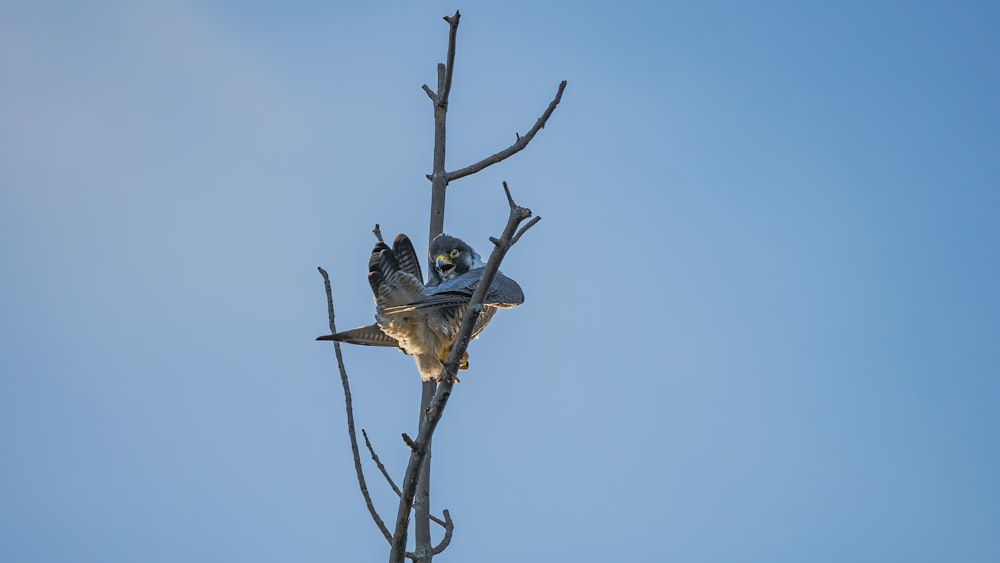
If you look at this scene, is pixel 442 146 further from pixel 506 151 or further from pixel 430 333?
pixel 430 333

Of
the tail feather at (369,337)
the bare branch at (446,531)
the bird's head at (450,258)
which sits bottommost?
the bare branch at (446,531)

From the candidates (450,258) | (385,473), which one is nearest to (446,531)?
(385,473)

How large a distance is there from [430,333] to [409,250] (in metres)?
0.60

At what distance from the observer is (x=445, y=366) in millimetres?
2797

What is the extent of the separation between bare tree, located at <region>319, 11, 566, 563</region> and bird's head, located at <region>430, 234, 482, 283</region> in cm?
116

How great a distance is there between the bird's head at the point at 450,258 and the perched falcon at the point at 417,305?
0.08 m

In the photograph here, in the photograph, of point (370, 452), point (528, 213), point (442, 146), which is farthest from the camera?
point (442, 146)

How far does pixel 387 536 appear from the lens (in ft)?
9.11

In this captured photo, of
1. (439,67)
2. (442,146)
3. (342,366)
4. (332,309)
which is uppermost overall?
(439,67)

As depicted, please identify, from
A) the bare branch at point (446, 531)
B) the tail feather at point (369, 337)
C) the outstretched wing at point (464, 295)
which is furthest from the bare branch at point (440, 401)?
the tail feather at point (369, 337)

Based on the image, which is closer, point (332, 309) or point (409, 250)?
point (332, 309)

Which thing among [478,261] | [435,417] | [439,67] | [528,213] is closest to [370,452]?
[435,417]

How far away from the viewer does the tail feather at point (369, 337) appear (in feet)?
13.0

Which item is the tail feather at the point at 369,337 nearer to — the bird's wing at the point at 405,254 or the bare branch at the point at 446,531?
the bird's wing at the point at 405,254
